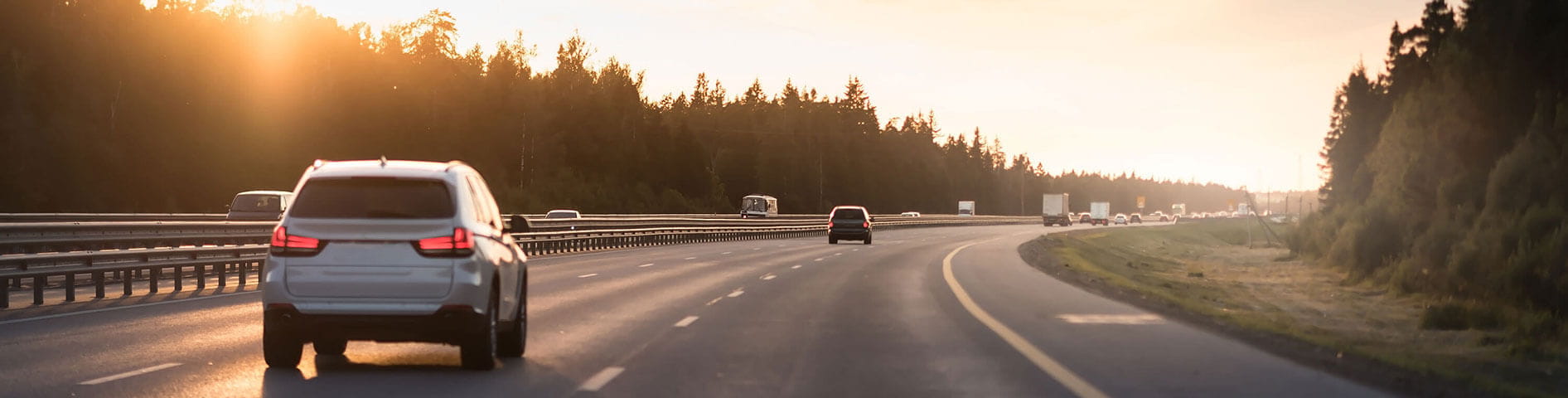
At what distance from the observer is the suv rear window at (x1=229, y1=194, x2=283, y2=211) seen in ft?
117

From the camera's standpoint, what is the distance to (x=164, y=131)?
78.1m

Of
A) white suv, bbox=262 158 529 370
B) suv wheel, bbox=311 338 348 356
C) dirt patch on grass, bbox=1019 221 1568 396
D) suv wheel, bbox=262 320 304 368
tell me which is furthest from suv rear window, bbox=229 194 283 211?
white suv, bbox=262 158 529 370

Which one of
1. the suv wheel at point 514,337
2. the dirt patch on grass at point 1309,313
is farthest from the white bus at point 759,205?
the suv wheel at point 514,337

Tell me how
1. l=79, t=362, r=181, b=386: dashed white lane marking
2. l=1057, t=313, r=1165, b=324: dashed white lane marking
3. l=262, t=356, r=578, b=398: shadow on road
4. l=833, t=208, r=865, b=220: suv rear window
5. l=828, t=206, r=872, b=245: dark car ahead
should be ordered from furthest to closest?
l=833, t=208, r=865, b=220: suv rear window → l=828, t=206, r=872, b=245: dark car ahead → l=1057, t=313, r=1165, b=324: dashed white lane marking → l=79, t=362, r=181, b=386: dashed white lane marking → l=262, t=356, r=578, b=398: shadow on road

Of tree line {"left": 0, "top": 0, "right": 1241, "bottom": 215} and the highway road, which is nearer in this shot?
the highway road

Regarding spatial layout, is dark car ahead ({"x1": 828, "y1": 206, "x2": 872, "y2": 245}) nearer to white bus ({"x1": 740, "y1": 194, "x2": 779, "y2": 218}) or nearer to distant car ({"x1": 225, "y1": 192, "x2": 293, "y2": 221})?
→ distant car ({"x1": 225, "y1": 192, "x2": 293, "y2": 221})

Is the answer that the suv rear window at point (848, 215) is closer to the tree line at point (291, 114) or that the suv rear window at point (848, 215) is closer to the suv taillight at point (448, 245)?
the tree line at point (291, 114)

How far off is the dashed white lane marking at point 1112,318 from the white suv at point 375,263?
8.96 meters

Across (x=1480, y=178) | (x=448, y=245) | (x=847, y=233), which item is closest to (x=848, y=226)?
(x=847, y=233)

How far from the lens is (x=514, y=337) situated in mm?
12438

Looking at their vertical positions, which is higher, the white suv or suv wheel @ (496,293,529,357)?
the white suv

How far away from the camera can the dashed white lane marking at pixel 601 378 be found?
10.5 m

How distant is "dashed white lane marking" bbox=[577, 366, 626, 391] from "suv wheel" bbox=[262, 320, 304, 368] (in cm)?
209

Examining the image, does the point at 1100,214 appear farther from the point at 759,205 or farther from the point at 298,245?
the point at 298,245
